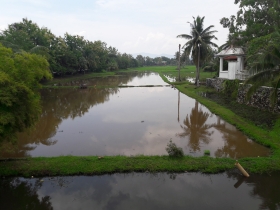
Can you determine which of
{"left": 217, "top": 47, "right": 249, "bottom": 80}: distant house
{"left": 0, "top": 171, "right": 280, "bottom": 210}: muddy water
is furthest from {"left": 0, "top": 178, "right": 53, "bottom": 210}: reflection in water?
{"left": 217, "top": 47, "right": 249, "bottom": 80}: distant house

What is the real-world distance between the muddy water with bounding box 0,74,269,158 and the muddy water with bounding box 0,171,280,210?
1643 mm

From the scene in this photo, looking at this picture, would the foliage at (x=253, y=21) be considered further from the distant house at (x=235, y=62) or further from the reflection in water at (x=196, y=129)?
the reflection in water at (x=196, y=129)

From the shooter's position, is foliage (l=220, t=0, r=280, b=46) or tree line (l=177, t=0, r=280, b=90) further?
foliage (l=220, t=0, r=280, b=46)

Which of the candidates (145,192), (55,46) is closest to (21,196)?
(145,192)

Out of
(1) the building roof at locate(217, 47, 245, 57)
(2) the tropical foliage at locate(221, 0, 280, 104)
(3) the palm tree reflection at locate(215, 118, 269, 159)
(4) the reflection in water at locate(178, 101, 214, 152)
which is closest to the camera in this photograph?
(3) the palm tree reflection at locate(215, 118, 269, 159)

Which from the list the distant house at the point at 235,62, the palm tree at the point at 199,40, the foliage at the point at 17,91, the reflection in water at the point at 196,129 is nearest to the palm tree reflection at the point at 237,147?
the reflection in water at the point at 196,129

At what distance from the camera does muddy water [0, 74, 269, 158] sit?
29.3 ft

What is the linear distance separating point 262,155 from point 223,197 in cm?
339

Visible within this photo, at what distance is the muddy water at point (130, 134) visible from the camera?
8922 millimetres

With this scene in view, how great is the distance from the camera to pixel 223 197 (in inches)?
235

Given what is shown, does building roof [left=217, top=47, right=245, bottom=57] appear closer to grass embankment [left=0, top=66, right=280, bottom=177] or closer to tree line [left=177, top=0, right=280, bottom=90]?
tree line [left=177, top=0, right=280, bottom=90]

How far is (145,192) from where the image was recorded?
6234 mm

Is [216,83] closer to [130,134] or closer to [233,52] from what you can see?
[233,52]

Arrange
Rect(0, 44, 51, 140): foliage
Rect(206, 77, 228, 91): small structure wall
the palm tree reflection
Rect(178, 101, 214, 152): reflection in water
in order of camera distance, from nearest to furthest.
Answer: Rect(0, 44, 51, 140): foliage → the palm tree reflection → Rect(178, 101, 214, 152): reflection in water → Rect(206, 77, 228, 91): small structure wall
